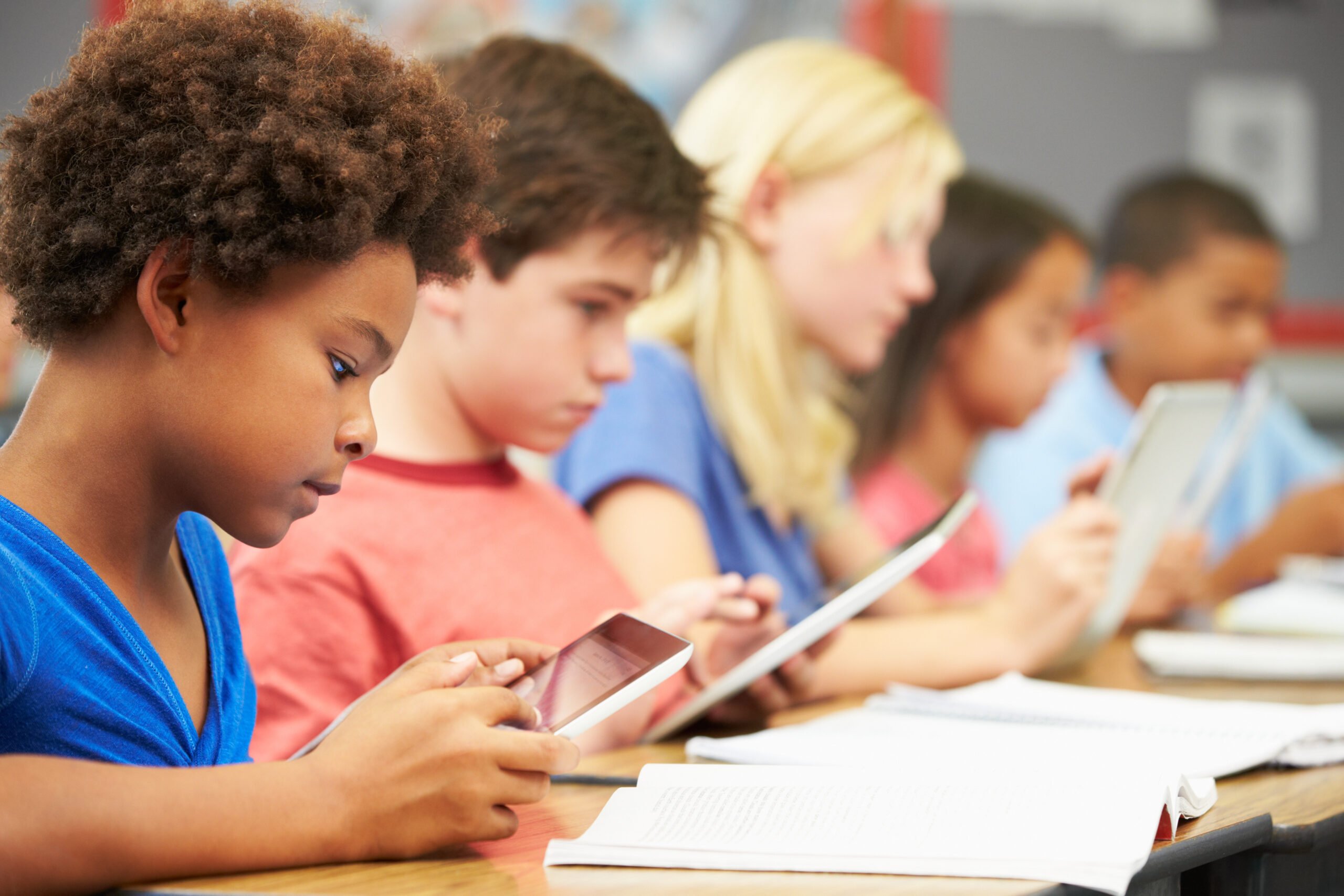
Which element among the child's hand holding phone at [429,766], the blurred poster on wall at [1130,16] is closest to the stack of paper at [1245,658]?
the child's hand holding phone at [429,766]

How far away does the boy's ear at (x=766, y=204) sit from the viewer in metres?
1.35

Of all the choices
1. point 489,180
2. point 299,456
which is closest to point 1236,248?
point 489,180

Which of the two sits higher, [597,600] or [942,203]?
[942,203]

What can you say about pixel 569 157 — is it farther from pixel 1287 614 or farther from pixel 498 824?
pixel 1287 614

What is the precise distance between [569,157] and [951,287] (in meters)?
0.99

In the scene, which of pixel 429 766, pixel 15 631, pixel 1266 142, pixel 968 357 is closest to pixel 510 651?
pixel 429 766

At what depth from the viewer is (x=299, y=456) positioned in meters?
0.56

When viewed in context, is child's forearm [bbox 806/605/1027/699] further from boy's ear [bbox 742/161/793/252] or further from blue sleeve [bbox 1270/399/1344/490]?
blue sleeve [bbox 1270/399/1344/490]

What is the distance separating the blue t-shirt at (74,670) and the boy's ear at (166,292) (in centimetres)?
9

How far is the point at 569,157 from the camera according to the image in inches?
36.4

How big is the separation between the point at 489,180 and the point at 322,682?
0.32m

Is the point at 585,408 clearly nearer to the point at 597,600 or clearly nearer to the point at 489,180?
the point at 597,600

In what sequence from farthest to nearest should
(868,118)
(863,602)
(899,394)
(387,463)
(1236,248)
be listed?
1. (1236,248)
2. (899,394)
3. (868,118)
4. (387,463)
5. (863,602)

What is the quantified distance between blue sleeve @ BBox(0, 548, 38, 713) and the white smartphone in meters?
0.21
